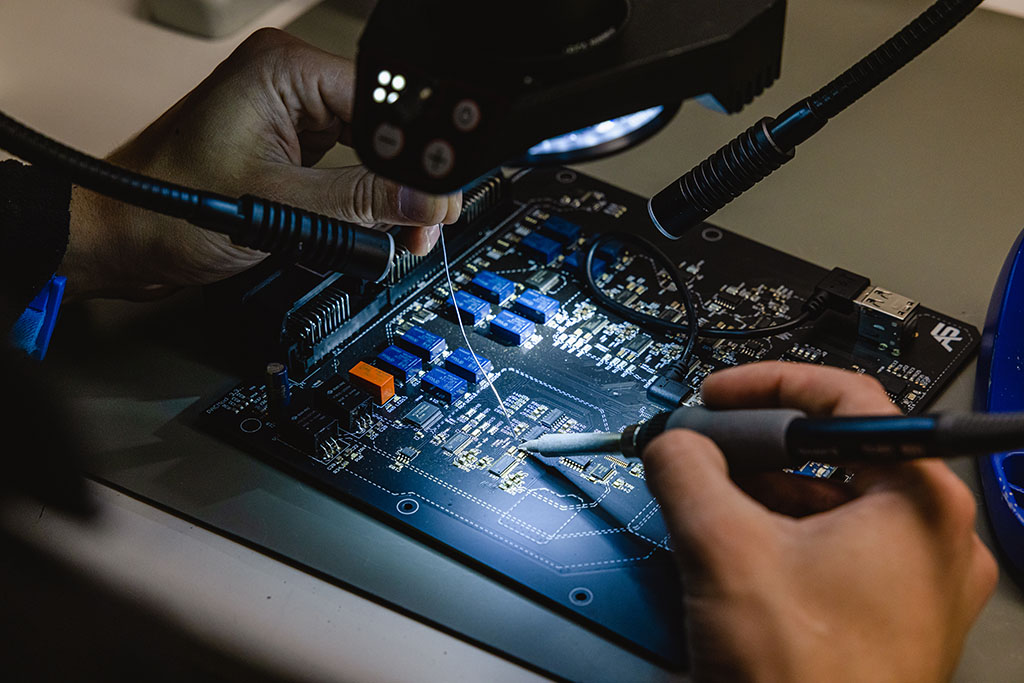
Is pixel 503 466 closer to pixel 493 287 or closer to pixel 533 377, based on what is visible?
pixel 533 377

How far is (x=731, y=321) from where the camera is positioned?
1216 mm

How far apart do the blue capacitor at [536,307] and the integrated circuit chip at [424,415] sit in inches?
6.9

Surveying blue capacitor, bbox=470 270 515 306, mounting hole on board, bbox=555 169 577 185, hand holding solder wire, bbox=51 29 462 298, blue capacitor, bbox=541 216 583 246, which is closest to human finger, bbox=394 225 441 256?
hand holding solder wire, bbox=51 29 462 298

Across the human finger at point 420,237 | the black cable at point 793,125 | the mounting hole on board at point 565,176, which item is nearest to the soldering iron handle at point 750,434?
the black cable at point 793,125

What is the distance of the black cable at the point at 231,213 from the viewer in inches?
28.6

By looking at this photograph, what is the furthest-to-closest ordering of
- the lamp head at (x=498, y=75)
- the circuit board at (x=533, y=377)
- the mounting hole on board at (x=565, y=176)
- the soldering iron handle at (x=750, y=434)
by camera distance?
the mounting hole on board at (x=565, y=176)
the circuit board at (x=533, y=377)
the soldering iron handle at (x=750, y=434)
the lamp head at (x=498, y=75)

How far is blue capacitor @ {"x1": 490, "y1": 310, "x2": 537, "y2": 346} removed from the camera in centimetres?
118

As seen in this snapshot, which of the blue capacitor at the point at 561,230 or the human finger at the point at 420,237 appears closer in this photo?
the human finger at the point at 420,237

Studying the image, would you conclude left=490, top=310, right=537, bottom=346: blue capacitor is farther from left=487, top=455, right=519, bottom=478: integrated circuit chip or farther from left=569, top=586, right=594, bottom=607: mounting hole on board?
left=569, top=586, right=594, bottom=607: mounting hole on board

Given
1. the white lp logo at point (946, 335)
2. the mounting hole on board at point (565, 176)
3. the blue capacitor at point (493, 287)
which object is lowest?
the blue capacitor at point (493, 287)

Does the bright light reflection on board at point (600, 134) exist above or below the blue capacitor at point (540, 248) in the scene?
above

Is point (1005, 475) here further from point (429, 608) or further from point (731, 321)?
point (429, 608)

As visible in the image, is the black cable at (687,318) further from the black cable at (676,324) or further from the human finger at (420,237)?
the human finger at (420,237)

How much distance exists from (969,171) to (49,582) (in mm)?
1240
